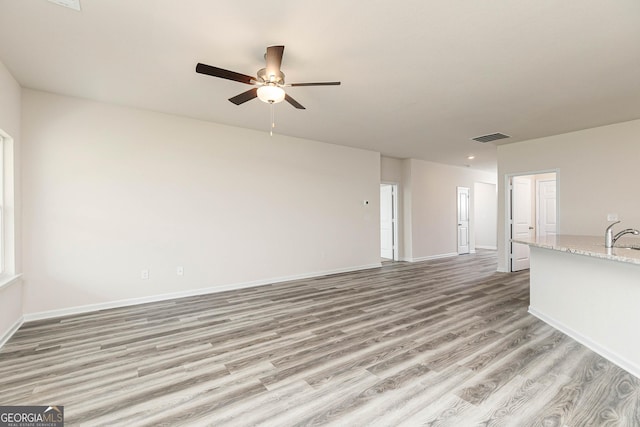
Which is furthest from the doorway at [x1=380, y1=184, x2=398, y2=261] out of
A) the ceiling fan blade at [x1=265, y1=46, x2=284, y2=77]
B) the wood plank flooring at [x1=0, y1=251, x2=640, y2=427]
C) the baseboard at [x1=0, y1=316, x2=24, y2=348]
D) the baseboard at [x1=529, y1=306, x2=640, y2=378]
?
the baseboard at [x1=0, y1=316, x2=24, y2=348]

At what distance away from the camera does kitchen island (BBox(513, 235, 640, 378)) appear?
7.68 ft

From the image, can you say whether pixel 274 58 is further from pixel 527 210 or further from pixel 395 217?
pixel 527 210

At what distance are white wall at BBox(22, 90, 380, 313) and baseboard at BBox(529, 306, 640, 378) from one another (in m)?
3.63

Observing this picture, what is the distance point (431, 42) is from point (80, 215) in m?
4.57

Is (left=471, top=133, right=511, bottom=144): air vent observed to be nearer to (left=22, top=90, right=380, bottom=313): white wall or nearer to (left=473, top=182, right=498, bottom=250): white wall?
(left=22, top=90, right=380, bottom=313): white wall

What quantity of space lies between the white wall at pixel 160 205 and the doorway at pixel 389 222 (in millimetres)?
2192

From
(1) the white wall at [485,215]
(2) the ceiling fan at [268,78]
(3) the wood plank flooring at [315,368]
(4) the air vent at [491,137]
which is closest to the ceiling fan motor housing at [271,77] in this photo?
(2) the ceiling fan at [268,78]

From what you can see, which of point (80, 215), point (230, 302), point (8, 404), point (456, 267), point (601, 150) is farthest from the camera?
point (456, 267)

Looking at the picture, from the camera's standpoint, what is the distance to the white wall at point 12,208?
9.36ft

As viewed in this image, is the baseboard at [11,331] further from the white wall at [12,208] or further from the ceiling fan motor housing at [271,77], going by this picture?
the ceiling fan motor housing at [271,77]

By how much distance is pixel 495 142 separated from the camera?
228 inches

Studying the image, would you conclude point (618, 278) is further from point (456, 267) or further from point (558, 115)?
point (456, 267)

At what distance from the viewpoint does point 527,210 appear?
21.4ft

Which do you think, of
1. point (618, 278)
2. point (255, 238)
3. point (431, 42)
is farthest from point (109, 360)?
point (618, 278)
